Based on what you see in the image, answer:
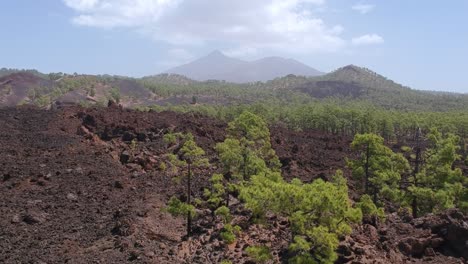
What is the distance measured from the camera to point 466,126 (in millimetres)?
74688

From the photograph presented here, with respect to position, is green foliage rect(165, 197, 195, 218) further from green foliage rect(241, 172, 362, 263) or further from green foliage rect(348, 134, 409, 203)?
green foliage rect(348, 134, 409, 203)

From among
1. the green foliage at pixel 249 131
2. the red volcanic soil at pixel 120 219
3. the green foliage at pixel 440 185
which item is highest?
the green foliage at pixel 249 131

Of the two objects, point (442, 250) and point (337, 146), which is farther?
point (337, 146)

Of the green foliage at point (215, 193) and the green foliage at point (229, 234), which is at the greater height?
the green foliage at point (215, 193)

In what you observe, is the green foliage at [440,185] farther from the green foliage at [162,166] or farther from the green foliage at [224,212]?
the green foliage at [162,166]

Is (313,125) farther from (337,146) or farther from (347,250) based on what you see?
(347,250)

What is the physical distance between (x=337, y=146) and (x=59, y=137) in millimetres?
37018

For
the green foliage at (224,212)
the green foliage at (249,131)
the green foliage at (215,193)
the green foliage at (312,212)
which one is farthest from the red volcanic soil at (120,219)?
the green foliage at (249,131)

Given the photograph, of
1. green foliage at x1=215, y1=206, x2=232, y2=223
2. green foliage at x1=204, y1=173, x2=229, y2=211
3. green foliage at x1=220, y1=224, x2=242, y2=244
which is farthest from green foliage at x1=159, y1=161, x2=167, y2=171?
Result: green foliage at x1=220, y1=224, x2=242, y2=244

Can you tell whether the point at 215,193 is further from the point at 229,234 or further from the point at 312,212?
the point at 312,212

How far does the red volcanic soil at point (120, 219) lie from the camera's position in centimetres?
2112

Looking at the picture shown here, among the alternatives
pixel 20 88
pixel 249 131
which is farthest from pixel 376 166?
pixel 20 88

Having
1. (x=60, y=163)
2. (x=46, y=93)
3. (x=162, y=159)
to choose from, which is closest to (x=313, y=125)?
(x=162, y=159)

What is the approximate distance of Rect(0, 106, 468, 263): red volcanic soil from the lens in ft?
69.3
